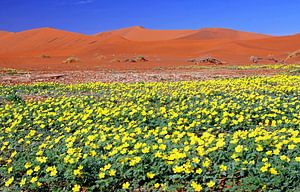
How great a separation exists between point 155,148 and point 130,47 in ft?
133

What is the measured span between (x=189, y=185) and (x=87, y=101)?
5.18 meters

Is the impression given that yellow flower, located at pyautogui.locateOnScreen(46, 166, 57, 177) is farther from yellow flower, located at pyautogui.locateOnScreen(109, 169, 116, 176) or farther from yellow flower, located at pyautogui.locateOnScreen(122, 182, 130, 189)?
yellow flower, located at pyautogui.locateOnScreen(122, 182, 130, 189)

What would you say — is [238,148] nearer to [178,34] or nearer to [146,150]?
[146,150]

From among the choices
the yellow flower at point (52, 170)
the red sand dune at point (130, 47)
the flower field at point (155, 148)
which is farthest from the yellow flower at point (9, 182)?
the red sand dune at point (130, 47)

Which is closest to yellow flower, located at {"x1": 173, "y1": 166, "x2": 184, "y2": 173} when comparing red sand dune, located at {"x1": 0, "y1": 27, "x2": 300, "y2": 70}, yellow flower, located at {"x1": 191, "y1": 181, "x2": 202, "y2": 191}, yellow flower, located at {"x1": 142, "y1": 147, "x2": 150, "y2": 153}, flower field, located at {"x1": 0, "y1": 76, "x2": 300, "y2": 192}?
flower field, located at {"x1": 0, "y1": 76, "x2": 300, "y2": 192}

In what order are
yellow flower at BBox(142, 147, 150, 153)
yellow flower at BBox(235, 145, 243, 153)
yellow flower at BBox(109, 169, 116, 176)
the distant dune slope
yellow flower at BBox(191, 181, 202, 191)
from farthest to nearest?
the distant dune slope → yellow flower at BBox(142, 147, 150, 153) → yellow flower at BBox(235, 145, 243, 153) → yellow flower at BBox(109, 169, 116, 176) → yellow flower at BBox(191, 181, 202, 191)

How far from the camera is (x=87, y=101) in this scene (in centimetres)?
923

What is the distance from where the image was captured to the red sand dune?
2820 cm

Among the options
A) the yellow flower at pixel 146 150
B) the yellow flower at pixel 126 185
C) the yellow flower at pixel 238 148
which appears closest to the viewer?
the yellow flower at pixel 126 185

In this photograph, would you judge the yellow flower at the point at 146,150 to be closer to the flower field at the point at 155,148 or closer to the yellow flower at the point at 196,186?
the flower field at the point at 155,148

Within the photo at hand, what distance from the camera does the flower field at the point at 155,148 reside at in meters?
4.54

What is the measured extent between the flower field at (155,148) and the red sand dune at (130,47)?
1512 centimetres

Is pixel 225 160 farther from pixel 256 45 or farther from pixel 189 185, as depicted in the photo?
pixel 256 45

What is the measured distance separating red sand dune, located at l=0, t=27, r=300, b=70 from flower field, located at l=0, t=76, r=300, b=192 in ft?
49.6
